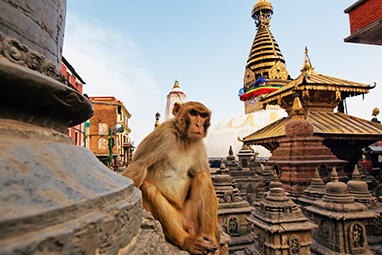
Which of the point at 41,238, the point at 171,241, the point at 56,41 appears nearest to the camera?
the point at 41,238

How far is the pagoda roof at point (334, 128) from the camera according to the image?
8664 mm

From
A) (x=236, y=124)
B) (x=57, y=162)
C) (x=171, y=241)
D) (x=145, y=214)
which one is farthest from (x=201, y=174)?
(x=236, y=124)

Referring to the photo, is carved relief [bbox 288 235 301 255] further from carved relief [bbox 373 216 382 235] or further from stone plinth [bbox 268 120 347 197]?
stone plinth [bbox 268 120 347 197]

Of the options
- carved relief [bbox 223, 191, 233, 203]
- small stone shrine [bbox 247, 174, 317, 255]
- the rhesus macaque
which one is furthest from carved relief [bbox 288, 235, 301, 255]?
the rhesus macaque

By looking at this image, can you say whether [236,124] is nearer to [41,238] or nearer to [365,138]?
[365,138]

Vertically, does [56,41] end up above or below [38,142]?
above

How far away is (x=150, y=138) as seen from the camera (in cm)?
238

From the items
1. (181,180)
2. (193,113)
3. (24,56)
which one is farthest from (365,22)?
(24,56)

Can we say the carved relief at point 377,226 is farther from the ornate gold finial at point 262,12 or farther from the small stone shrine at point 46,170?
the ornate gold finial at point 262,12

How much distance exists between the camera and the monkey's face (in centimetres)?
238

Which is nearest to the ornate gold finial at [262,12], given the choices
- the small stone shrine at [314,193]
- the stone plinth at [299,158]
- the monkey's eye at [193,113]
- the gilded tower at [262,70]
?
the gilded tower at [262,70]

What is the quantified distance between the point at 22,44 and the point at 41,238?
23.4 inches

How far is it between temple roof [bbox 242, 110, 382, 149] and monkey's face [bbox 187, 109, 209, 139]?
6515 millimetres

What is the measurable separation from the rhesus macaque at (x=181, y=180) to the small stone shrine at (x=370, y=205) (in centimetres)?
374
